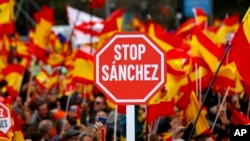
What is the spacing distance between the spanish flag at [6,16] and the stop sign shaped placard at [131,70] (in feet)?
33.1

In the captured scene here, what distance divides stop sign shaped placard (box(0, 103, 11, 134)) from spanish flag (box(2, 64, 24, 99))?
761 centimetres

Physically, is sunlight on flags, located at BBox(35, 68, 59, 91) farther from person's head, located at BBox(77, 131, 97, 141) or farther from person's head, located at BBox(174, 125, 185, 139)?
person's head, located at BBox(77, 131, 97, 141)

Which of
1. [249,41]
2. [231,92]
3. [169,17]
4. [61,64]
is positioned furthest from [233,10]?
[249,41]

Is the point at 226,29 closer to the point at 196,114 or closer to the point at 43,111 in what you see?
the point at 43,111

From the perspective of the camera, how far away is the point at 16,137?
10367 millimetres

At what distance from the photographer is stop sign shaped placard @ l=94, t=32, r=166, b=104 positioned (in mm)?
8945

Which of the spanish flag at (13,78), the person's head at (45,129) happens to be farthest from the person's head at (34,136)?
the spanish flag at (13,78)

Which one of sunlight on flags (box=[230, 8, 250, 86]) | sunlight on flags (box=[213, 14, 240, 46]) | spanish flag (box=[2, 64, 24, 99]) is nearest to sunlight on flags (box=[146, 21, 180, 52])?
spanish flag (box=[2, 64, 24, 99])

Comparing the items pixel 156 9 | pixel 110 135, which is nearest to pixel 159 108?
pixel 110 135

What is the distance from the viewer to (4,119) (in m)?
10.2

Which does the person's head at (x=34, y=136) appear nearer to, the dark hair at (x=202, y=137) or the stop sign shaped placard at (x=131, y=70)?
the dark hair at (x=202, y=137)

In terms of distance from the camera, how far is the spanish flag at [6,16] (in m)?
18.9

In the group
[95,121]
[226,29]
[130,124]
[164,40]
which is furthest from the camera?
[226,29]

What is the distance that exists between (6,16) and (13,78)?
132cm
